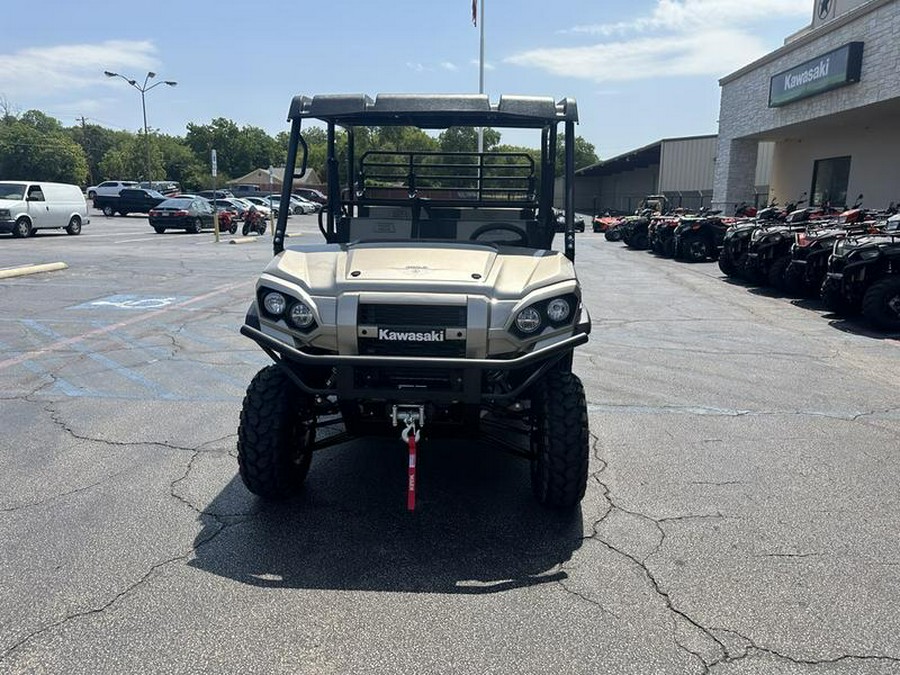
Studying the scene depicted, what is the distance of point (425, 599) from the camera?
3.16 m

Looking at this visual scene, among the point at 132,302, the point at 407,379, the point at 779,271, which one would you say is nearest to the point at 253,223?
the point at 132,302

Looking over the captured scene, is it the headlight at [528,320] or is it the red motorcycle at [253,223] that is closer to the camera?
the headlight at [528,320]

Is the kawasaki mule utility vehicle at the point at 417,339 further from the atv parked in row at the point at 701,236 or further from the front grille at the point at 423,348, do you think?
the atv parked in row at the point at 701,236

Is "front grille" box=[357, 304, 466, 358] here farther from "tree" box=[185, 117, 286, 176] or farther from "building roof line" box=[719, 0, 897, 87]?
"tree" box=[185, 117, 286, 176]

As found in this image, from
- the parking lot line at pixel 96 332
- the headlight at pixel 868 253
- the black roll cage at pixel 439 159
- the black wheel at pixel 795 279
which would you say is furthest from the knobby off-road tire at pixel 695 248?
the black roll cage at pixel 439 159

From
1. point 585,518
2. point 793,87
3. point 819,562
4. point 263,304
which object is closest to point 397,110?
point 263,304

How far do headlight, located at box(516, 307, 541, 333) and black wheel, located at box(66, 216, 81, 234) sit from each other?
86.4 ft

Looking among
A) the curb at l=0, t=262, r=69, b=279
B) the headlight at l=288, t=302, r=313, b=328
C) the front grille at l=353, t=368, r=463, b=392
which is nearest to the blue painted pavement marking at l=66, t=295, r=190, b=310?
the curb at l=0, t=262, r=69, b=279

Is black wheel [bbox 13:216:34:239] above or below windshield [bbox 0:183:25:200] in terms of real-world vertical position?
below

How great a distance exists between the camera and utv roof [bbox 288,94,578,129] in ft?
14.6

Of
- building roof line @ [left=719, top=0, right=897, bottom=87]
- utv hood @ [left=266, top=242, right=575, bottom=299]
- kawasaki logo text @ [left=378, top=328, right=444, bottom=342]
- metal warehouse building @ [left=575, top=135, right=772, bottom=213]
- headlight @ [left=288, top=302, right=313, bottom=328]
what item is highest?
building roof line @ [left=719, top=0, right=897, bottom=87]

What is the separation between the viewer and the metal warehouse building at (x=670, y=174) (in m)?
32.6

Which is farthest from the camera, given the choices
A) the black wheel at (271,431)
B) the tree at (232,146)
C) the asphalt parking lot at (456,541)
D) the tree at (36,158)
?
the tree at (232,146)

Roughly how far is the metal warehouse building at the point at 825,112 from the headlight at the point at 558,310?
16604 mm
